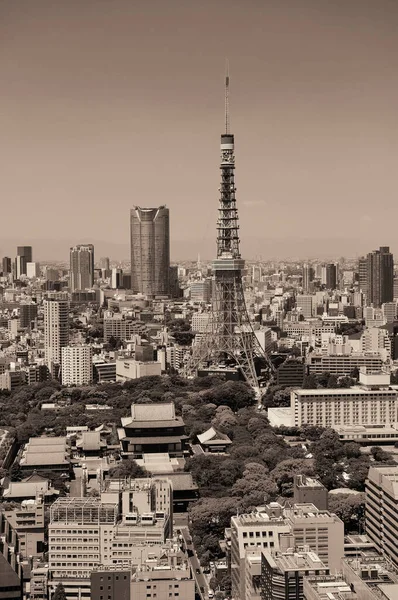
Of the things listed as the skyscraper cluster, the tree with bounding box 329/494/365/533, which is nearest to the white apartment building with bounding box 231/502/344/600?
the tree with bounding box 329/494/365/533

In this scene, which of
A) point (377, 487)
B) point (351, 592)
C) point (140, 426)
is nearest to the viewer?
point (351, 592)

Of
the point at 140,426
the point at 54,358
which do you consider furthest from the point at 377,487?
the point at 54,358

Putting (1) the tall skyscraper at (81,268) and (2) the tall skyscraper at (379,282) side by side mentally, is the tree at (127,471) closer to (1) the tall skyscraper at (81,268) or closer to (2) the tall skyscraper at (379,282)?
(1) the tall skyscraper at (81,268)

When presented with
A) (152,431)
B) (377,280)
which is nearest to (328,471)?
(152,431)

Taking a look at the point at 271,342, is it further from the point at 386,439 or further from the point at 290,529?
the point at 290,529

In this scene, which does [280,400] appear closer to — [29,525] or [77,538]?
[29,525]

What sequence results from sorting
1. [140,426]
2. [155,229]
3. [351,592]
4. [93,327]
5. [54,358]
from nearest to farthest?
1. [351,592]
2. [140,426]
3. [54,358]
4. [93,327]
5. [155,229]
